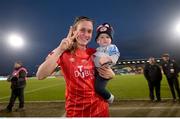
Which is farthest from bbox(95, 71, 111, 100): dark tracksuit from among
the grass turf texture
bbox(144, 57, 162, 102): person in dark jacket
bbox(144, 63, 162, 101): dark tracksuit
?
the grass turf texture

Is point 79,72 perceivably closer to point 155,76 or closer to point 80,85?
point 80,85

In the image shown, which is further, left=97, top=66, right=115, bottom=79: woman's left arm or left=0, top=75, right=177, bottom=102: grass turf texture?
left=0, top=75, right=177, bottom=102: grass turf texture

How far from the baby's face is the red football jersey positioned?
0.62 feet

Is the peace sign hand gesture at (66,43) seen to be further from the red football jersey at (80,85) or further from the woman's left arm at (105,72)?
the woman's left arm at (105,72)

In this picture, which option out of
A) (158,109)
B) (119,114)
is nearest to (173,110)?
(158,109)

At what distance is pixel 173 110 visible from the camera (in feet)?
20.5

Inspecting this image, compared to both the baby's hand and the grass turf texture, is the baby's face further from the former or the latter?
the grass turf texture

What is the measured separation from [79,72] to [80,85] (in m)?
0.07

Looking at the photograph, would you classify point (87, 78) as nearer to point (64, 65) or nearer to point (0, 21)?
point (64, 65)

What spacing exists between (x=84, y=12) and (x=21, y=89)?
2178 millimetres

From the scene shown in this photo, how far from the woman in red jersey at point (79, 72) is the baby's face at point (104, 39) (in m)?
0.17

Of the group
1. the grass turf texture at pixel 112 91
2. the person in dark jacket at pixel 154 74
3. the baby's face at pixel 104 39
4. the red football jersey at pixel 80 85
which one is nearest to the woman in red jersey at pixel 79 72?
the red football jersey at pixel 80 85

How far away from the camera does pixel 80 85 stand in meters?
1.72

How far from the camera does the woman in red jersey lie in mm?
1715
